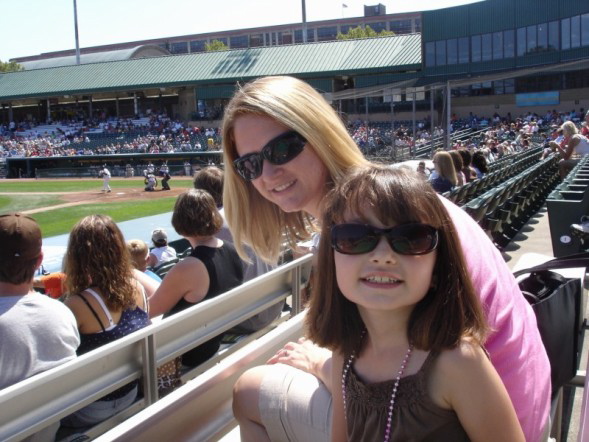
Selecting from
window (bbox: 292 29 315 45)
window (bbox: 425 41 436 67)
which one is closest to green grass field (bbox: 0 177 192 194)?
window (bbox: 425 41 436 67)

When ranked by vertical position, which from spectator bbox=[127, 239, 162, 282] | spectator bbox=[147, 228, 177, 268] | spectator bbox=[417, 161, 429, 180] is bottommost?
spectator bbox=[147, 228, 177, 268]

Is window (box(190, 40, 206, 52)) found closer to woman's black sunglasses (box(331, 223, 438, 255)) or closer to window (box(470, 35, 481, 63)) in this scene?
window (box(470, 35, 481, 63))

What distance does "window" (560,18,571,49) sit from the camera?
1585 inches

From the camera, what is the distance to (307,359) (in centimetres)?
198

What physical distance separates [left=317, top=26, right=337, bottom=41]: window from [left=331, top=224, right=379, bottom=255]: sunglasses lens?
104752 millimetres

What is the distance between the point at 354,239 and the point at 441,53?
47.9 meters

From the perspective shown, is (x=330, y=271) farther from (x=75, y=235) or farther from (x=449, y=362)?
(x=75, y=235)

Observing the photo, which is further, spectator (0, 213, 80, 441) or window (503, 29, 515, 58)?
window (503, 29, 515, 58)

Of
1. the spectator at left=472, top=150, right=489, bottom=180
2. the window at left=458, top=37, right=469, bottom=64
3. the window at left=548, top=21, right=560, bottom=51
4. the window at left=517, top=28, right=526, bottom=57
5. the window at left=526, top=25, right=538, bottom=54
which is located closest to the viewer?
the spectator at left=472, top=150, right=489, bottom=180

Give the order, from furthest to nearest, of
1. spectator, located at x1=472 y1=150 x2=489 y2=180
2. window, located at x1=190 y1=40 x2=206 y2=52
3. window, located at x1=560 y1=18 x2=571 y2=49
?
window, located at x1=190 y1=40 x2=206 y2=52
window, located at x1=560 y1=18 x2=571 y2=49
spectator, located at x1=472 y1=150 x2=489 y2=180

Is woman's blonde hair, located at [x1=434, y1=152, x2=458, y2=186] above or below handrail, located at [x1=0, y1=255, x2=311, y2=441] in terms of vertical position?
above

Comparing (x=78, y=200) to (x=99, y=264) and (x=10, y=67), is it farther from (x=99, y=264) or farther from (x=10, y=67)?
(x=10, y=67)

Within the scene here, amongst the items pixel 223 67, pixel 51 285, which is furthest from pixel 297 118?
pixel 223 67

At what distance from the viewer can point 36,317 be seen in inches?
99.9
